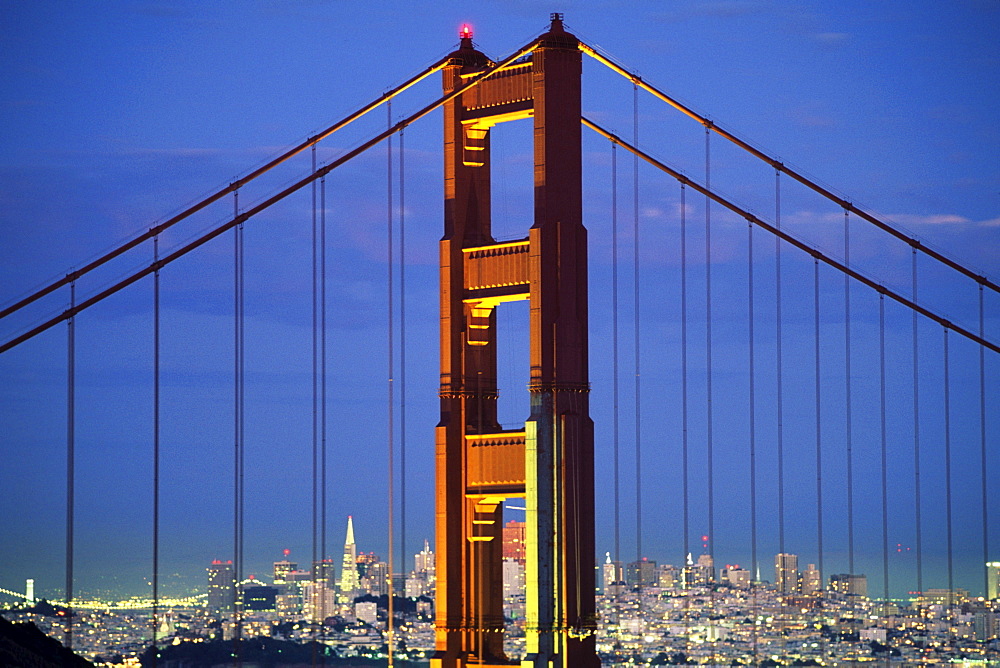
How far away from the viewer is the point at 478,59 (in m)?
46.1

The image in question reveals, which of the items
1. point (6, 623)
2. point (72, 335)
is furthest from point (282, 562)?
point (72, 335)

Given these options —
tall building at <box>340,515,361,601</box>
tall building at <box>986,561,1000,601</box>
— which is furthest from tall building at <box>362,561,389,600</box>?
tall building at <box>986,561,1000,601</box>

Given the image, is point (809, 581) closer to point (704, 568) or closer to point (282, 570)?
point (704, 568)

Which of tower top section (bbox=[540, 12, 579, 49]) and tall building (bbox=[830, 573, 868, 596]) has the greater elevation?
tower top section (bbox=[540, 12, 579, 49])

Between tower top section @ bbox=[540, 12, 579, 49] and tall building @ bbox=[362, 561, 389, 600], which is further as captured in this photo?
tall building @ bbox=[362, 561, 389, 600]

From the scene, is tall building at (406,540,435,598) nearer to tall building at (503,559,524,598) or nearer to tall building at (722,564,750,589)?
tall building at (503,559,524,598)

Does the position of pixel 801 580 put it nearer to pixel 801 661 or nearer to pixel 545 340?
pixel 801 661

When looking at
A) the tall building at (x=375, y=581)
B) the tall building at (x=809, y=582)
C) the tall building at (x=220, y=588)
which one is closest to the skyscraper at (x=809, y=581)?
the tall building at (x=809, y=582)

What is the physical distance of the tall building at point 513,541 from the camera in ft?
157

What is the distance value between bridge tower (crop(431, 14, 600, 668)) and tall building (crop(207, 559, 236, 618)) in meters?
15.4

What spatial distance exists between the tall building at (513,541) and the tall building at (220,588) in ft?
42.2

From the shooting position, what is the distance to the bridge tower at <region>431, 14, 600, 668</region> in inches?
1673

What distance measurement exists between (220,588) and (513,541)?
679 inches

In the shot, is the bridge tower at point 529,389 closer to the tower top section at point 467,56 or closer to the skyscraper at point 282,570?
the tower top section at point 467,56
